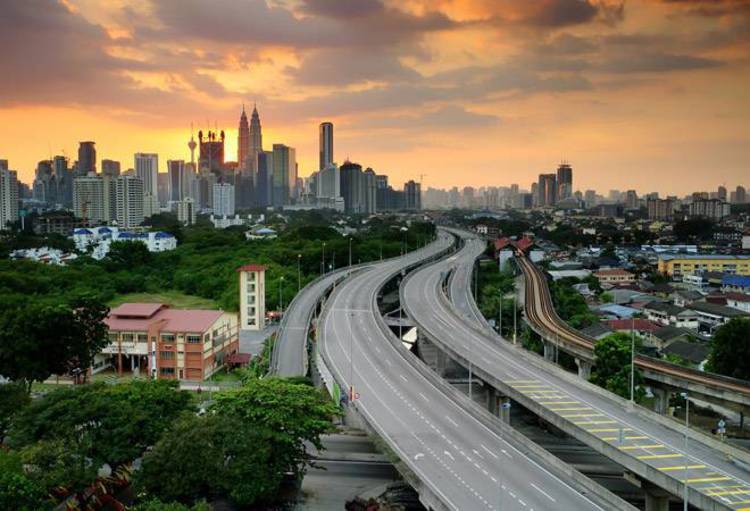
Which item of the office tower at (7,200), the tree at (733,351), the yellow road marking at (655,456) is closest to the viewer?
the yellow road marking at (655,456)

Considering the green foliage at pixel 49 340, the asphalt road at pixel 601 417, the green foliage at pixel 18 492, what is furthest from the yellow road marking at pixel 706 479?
the green foliage at pixel 49 340

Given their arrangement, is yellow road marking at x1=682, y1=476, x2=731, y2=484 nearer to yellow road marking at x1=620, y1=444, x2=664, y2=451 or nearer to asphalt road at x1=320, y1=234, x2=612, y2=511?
yellow road marking at x1=620, y1=444, x2=664, y2=451

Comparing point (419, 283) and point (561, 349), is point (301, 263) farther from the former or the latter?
point (561, 349)

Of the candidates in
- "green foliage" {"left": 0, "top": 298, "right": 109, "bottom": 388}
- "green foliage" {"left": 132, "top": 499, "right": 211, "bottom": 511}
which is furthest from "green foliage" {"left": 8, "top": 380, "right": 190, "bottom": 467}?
"green foliage" {"left": 0, "top": 298, "right": 109, "bottom": 388}

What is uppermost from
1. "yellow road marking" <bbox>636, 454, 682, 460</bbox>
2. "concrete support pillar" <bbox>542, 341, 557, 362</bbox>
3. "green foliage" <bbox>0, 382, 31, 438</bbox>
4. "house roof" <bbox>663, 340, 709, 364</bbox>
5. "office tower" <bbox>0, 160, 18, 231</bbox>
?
"office tower" <bbox>0, 160, 18, 231</bbox>

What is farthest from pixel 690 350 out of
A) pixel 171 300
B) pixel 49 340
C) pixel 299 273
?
pixel 171 300

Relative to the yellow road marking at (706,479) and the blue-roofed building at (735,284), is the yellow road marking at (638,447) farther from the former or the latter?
the blue-roofed building at (735,284)

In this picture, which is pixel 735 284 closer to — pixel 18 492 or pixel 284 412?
pixel 284 412
